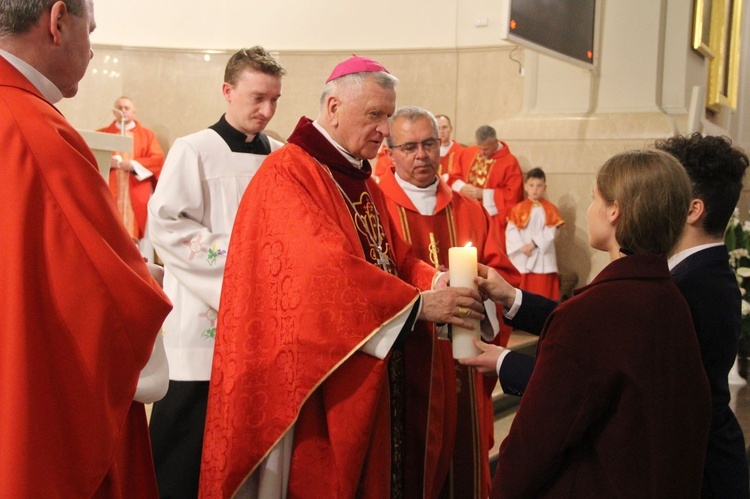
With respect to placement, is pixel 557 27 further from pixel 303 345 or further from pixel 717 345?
pixel 303 345

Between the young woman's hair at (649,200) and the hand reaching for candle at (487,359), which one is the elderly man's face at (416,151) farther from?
the young woman's hair at (649,200)

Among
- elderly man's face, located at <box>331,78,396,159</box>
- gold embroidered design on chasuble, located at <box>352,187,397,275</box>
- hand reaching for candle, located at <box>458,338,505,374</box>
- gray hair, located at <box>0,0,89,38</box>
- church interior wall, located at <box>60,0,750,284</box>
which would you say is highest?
church interior wall, located at <box>60,0,750,284</box>

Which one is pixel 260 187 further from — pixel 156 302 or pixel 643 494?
pixel 643 494

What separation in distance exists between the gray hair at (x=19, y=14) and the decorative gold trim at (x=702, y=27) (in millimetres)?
7699

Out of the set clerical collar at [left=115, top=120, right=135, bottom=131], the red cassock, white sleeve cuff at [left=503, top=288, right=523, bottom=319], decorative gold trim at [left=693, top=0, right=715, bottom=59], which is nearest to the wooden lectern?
the red cassock

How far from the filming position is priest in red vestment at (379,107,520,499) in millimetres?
2775

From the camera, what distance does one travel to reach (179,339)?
10.3ft

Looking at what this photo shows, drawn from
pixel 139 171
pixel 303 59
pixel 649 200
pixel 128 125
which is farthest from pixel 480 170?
Answer: pixel 649 200

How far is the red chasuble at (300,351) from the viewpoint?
7.59 feet

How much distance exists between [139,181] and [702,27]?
622 cm

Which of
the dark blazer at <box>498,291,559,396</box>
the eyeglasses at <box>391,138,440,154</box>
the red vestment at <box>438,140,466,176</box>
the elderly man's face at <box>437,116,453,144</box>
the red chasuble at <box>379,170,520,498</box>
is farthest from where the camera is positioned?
the elderly man's face at <box>437,116,453,144</box>

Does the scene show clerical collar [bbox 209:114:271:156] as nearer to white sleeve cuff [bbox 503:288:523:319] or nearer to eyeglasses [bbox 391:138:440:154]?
eyeglasses [bbox 391:138:440:154]

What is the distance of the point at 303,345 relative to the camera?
231 centimetres

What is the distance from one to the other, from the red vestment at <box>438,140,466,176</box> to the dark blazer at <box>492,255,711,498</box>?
7.04m
